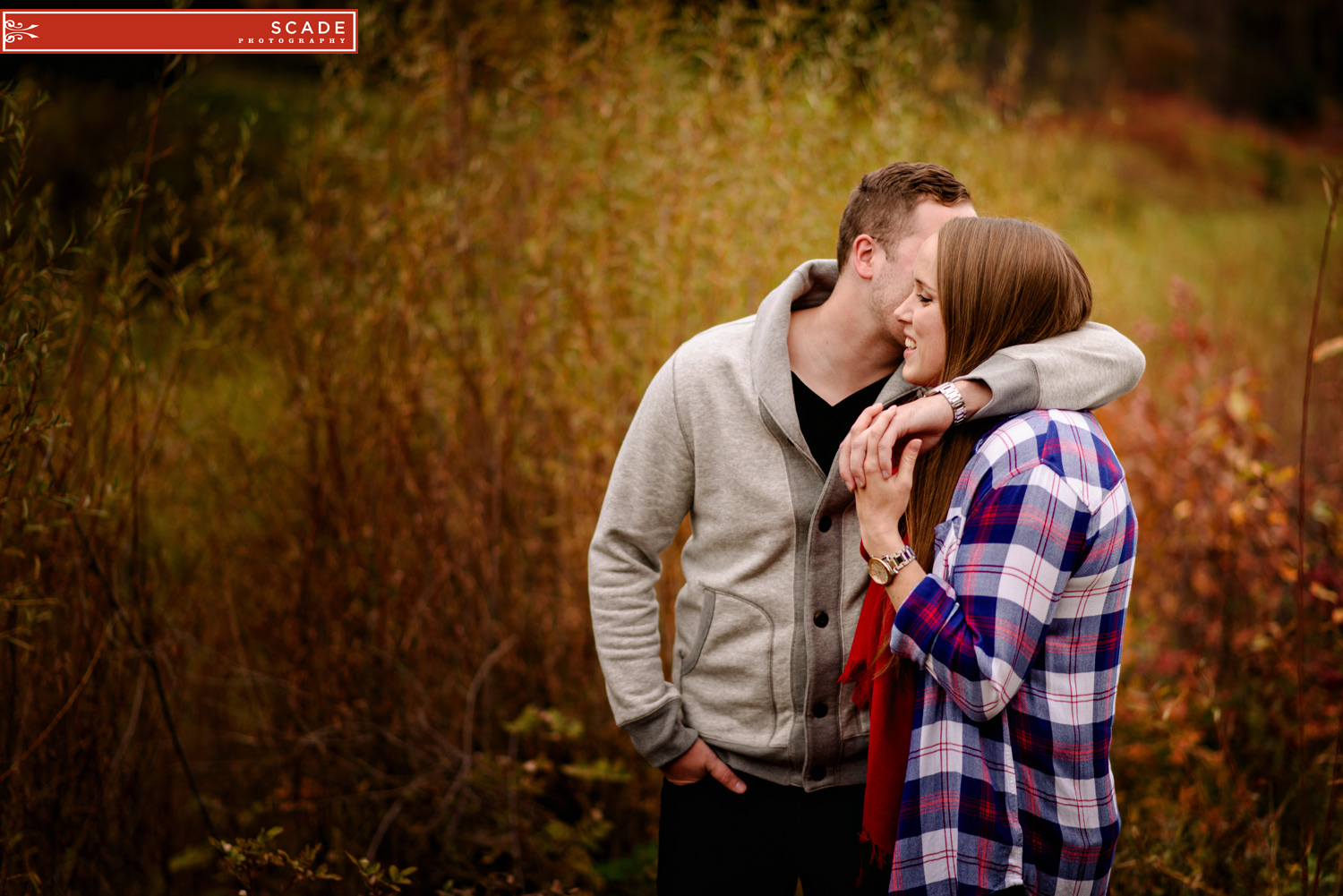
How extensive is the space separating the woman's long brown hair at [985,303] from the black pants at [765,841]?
1.87 feet

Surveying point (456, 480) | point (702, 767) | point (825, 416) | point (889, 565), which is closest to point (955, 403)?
point (889, 565)

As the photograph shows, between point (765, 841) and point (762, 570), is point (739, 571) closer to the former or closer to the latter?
point (762, 570)

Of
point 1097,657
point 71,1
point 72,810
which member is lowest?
point 72,810

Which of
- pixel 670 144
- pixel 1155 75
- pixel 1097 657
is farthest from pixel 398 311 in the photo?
pixel 1155 75

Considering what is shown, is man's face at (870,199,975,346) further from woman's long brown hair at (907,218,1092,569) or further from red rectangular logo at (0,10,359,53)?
red rectangular logo at (0,10,359,53)

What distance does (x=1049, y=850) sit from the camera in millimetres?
1404

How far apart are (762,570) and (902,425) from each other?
45 centimetres

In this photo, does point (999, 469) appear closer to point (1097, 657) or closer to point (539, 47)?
point (1097, 657)

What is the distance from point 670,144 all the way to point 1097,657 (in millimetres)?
2414

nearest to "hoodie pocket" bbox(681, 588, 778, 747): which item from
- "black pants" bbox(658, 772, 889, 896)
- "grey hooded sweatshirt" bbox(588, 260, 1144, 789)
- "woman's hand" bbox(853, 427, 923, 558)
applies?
"grey hooded sweatshirt" bbox(588, 260, 1144, 789)

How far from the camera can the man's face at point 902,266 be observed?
169 cm

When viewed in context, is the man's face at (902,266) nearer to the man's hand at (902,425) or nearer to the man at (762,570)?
the man at (762,570)

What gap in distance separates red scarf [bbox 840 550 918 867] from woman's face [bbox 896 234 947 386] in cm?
34

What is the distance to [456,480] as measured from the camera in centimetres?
284
